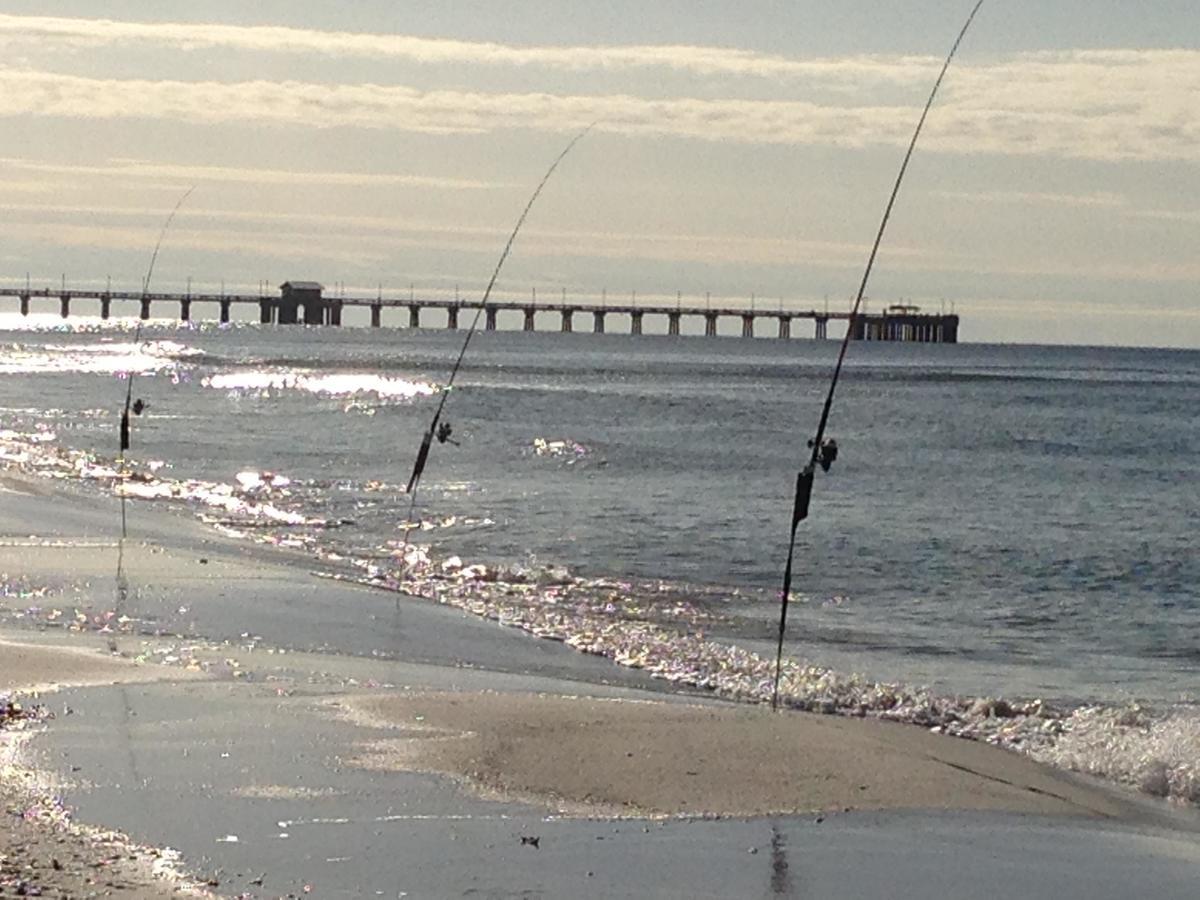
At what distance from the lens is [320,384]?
75562 mm

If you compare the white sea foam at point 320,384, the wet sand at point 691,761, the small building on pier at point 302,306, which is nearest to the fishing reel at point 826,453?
the wet sand at point 691,761

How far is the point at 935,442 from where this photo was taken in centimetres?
4769

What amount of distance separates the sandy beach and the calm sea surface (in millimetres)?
3420

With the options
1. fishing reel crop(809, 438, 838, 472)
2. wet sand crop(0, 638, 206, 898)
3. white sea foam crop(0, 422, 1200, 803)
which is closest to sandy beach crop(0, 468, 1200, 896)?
wet sand crop(0, 638, 206, 898)

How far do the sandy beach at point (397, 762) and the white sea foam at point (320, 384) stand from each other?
52.6m

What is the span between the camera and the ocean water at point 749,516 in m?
15.8

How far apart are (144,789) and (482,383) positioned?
69.2 meters

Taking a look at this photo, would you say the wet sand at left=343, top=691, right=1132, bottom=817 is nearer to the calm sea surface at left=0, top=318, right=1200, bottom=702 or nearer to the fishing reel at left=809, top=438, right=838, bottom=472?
the fishing reel at left=809, top=438, right=838, bottom=472

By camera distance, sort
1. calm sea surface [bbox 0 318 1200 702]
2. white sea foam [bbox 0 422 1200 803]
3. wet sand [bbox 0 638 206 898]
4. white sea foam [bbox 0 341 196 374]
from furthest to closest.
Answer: white sea foam [bbox 0 341 196 374], calm sea surface [bbox 0 318 1200 702], white sea foam [bbox 0 422 1200 803], wet sand [bbox 0 638 206 898]

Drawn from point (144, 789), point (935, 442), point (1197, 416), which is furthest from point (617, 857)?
point (1197, 416)

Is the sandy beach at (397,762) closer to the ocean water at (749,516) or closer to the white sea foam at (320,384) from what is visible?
the ocean water at (749,516)

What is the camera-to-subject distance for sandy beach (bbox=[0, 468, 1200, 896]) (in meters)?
7.67

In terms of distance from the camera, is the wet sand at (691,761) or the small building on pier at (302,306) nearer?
the wet sand at (691,761)

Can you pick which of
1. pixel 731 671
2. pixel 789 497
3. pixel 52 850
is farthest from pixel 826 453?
pixel 789 497
